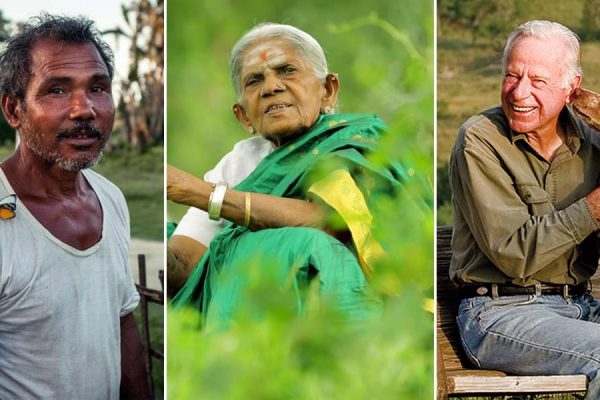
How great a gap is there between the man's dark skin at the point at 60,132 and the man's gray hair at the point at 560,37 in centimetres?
138

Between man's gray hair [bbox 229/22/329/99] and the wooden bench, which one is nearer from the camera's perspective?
the wooden bench

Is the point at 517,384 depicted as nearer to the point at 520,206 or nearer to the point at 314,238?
the point at 520,206

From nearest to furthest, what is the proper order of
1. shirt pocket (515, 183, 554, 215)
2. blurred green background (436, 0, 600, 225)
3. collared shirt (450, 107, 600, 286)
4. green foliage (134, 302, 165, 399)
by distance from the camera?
collared shirt (450, 107, 600, 286)
shirt pocket (515, 183, 554, 215)
green foliage (134, 302, 165, 399)
blurred green background (436, 0, 600, 225)

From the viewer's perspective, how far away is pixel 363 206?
3.39 meters

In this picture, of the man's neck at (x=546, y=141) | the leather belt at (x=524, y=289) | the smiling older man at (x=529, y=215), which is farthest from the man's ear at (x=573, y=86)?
the leather belt at (x=524, y=289)

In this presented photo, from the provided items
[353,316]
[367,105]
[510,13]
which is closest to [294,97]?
[367,105]

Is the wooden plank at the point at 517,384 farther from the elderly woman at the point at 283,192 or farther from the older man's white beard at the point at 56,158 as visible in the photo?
the older man's white beard at the point at 56,158

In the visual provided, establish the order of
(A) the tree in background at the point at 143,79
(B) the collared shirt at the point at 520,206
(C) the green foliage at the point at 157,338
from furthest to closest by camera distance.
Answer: (C) the green foliage at the point at 157,338
(A) the tree in background at the point at 143,79
(B) the collared shirt at the point at 520,206

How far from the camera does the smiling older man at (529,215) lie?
11.0ft

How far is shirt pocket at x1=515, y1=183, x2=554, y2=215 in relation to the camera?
3.49 m

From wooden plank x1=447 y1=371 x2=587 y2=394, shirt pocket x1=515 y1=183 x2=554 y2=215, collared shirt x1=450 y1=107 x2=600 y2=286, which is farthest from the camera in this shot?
shirt pocket x1=515 y1=183 x2=554 y2=215

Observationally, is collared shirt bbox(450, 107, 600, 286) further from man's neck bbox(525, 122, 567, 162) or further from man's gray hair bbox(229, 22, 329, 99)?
man's gray hair bbox(229, 22, 329, 99)

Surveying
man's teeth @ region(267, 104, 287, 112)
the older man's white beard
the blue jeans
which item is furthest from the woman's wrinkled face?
the blue jeans

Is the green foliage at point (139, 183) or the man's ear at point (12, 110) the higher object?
the man's ear at point (12, 110)
